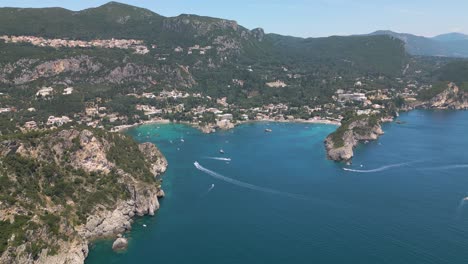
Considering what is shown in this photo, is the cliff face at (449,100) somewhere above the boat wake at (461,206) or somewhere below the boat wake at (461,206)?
above

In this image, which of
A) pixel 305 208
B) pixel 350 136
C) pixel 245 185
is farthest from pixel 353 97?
pixel 305 208

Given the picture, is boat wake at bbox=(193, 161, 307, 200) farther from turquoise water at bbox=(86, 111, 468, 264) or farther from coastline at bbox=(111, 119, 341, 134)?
coastline at bbox=(111, 119, 341, 134)

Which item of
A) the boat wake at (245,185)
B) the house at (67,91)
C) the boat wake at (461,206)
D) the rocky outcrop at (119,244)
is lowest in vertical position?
the rocky outcrop at (119,244)

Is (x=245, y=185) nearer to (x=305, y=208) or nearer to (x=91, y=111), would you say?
(x=305, y=208)

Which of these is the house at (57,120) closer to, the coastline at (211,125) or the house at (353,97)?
the coastline at (211,125)

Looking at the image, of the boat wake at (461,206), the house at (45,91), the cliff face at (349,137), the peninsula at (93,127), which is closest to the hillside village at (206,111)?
the house at (45,91)

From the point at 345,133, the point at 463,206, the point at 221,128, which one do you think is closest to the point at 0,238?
the point at 463,206

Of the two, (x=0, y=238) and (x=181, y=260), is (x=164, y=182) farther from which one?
(x=0, y=238)
